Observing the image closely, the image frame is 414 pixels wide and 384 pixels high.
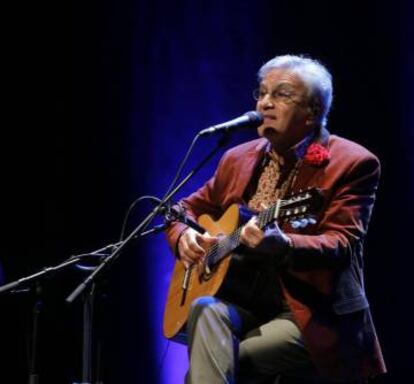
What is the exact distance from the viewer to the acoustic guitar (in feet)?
8.75

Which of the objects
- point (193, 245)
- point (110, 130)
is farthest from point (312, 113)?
point (110, 130)

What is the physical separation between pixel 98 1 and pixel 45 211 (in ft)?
3.96

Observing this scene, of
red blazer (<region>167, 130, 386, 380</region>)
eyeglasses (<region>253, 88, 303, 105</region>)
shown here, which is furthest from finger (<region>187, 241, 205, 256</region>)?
eyeglasses (<region>253, 88, 303, 105</region>)

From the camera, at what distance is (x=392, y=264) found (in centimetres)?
397

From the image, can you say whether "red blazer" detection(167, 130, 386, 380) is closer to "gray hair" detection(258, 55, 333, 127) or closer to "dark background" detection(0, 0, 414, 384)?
"gray hair" detection(258, 55, 333, 127)

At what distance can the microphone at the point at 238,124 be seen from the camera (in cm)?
286

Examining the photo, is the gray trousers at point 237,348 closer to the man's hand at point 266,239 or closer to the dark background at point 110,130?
the man's hand at point 266,239

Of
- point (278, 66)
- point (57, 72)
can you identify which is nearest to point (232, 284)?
point (278, 66)

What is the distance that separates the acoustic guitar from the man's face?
0.34 meters

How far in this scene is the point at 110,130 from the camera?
4.41m

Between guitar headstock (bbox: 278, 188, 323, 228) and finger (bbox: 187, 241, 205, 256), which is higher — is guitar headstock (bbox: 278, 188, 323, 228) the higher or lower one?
the higher one

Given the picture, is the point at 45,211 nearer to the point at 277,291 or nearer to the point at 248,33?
the point at 248,33

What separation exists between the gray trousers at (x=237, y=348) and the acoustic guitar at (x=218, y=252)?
14cm

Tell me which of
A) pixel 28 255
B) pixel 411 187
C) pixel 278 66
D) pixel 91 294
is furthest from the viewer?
pixel 28 255
